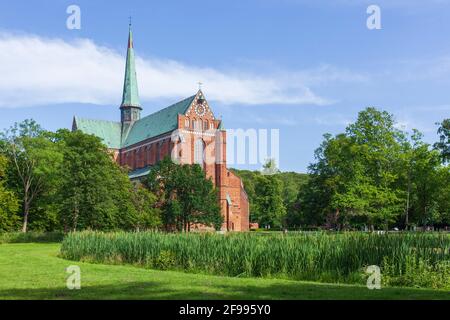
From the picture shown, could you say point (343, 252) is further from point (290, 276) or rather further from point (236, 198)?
point (236, 198)

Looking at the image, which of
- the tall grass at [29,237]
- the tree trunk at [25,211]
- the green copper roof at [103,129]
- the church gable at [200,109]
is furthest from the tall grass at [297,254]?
the green copper roof at [103,129]

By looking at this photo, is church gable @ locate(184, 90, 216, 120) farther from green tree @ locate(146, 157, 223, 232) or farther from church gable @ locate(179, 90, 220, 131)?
green tree @ locate(146, 157, 223, 232)

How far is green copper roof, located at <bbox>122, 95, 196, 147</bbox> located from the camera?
75.8 metres

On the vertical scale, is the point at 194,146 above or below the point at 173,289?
above

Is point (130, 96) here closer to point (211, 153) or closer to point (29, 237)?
point (211, 153)

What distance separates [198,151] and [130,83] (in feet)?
87.7

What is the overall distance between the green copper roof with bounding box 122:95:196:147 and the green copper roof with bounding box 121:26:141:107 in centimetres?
427

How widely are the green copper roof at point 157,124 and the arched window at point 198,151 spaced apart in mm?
3935

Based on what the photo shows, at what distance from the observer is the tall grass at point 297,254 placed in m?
15.4

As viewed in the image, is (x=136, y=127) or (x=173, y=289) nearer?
(x=173, y=289)

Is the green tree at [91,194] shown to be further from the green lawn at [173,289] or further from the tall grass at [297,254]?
the green lawn at [173,289]

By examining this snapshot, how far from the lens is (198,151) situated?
73.0 m

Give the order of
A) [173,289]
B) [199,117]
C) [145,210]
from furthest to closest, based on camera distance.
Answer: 1. [199,117]
2. [145,210]
3. [173,289]

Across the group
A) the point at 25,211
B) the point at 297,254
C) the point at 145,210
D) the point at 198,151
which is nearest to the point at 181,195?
the point at 145,210
